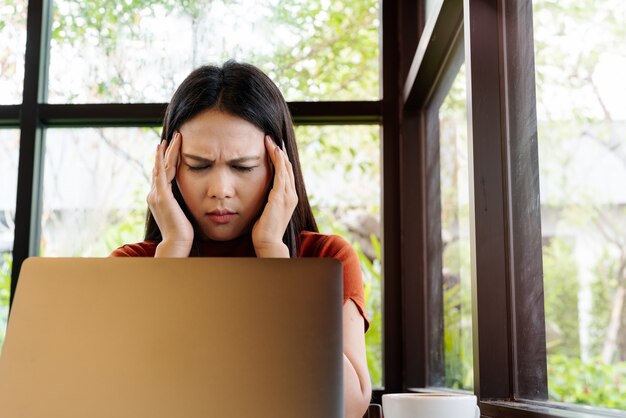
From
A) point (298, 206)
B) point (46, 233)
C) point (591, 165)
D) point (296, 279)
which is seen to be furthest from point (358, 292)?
point (46, 233)

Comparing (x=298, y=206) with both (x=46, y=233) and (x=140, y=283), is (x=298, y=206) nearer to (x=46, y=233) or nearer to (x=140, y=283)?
(x=140, y=283)

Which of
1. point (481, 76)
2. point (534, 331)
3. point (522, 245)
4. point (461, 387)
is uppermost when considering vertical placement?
point (481, 76)

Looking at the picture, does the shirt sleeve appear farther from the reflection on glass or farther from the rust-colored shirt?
the reflection on glass

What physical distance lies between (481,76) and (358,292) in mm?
507

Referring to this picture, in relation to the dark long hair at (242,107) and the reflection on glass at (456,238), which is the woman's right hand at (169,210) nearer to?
the dark long hair at (242,107)

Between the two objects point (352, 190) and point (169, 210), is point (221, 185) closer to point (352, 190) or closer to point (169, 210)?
point (169, 210)

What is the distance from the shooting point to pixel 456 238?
2143mm

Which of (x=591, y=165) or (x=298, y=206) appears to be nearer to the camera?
(x=591, y=165)

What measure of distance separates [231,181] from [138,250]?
290 mm

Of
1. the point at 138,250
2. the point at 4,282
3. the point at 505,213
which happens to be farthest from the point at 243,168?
the point at 4,282

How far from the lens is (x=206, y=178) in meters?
1.58

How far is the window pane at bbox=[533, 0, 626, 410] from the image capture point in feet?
3.59

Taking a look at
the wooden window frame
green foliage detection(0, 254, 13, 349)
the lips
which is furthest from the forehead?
green foliage detection(0, 254, 13, 349)

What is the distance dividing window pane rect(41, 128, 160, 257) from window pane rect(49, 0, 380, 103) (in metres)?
0.14
